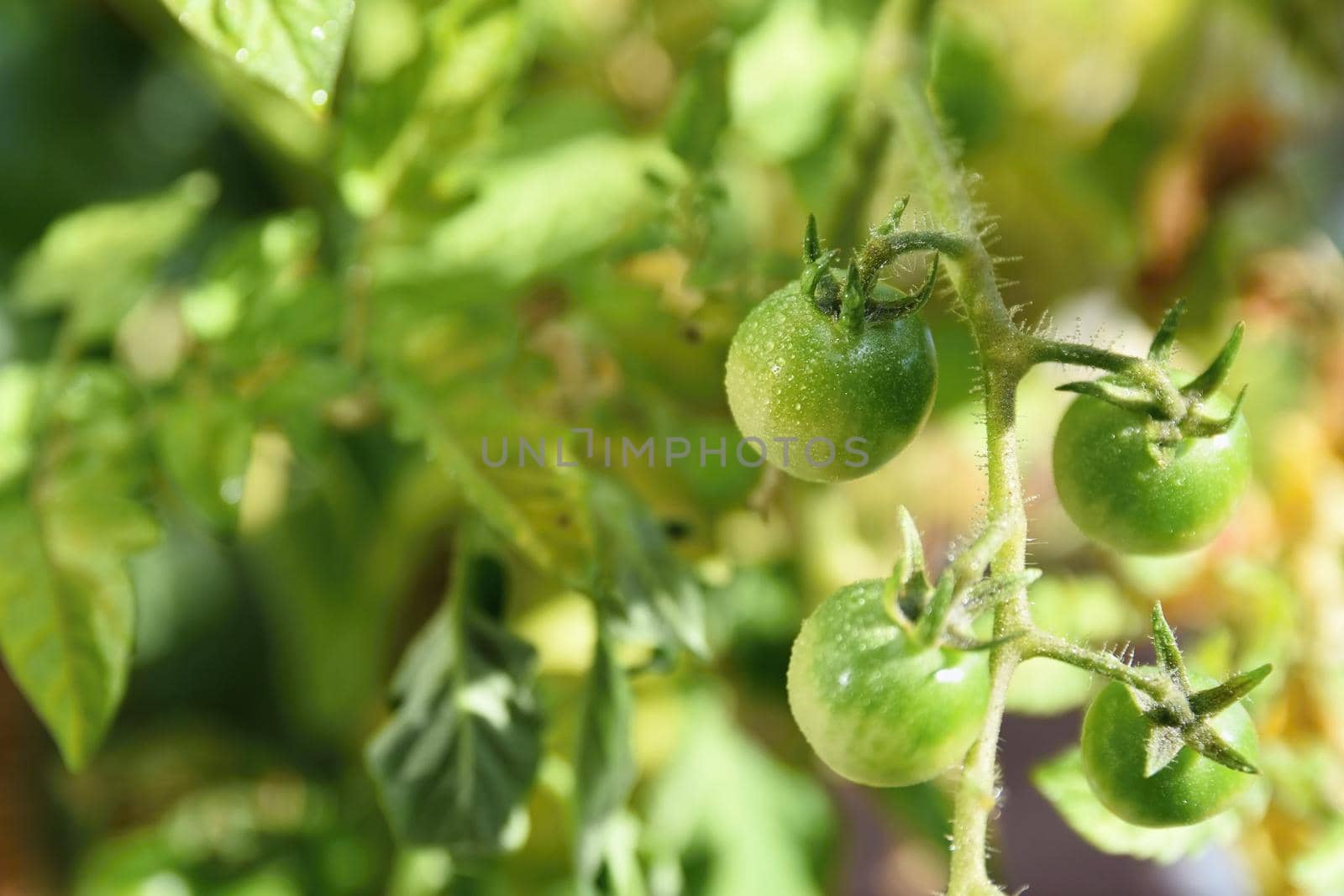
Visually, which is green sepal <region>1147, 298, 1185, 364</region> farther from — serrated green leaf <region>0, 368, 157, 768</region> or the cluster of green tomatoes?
serrated green leaf <region>0, 368, 157, 768</region>

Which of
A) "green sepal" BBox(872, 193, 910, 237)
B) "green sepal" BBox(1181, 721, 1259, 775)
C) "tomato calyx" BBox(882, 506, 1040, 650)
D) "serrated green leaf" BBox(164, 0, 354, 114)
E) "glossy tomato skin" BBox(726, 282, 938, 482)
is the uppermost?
"serrated green leaf" BBox(164, 0, 354, 114)

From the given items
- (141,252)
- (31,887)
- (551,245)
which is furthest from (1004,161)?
(31,887)

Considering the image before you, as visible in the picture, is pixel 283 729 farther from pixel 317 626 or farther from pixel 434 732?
pixel 434 732

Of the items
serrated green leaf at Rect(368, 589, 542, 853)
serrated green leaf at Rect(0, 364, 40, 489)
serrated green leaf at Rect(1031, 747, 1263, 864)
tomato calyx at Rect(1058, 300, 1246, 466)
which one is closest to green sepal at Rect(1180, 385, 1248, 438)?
tomato calyx at Rect(1058, 300, 1246, 466)

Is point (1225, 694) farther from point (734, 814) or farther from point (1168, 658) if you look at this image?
point (734, 814)

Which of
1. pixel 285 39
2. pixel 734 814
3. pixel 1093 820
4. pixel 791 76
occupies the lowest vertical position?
pixel 734 814

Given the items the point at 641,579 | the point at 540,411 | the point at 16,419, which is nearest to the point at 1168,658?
the point at 641,579
